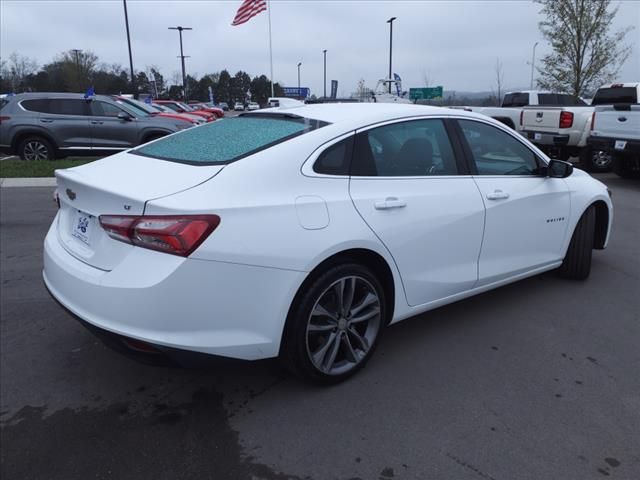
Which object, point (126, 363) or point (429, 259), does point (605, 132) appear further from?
point (126, 363)

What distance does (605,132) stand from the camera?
1040cm

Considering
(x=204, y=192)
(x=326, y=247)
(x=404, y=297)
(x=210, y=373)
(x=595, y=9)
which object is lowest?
(x=210, y=373)

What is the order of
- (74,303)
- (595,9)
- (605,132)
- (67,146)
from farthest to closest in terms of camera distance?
(595,9) → (67,146) → (605,132) → (74,303)

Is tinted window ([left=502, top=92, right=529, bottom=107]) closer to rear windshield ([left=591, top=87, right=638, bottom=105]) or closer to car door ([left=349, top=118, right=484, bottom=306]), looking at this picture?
rear windshield ([left=591, top=87, right=638, bottom=105])

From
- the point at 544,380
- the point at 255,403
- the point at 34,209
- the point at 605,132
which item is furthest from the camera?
the point at 605,132

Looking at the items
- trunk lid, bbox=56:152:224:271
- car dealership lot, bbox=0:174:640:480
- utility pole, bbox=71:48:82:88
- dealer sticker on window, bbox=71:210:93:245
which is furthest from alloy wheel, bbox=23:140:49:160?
utility pole, bbox=71:48:82:88

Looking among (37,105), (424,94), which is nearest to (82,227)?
(37,105)

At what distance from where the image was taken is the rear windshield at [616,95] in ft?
41.5

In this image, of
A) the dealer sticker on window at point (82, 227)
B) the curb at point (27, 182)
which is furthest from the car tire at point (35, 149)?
the dealer sticker on window at point (82, 227)

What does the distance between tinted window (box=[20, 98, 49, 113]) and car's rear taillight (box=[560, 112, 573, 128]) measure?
39.9ft

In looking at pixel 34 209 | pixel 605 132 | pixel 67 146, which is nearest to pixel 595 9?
pixel 605 132

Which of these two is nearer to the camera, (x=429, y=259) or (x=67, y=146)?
(x=429, y=259)

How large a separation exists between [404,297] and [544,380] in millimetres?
939

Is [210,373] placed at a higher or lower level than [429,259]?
lower
